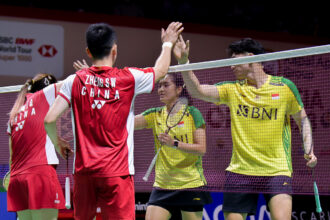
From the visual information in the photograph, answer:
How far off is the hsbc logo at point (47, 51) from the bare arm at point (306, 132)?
272 inches

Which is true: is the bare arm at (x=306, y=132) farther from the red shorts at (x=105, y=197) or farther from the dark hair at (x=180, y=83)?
the red shorts at (x=105, y=197)

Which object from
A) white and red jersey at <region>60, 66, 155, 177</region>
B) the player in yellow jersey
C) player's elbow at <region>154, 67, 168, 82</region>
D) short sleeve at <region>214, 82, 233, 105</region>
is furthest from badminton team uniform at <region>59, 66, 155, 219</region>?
the player in yellow jersey

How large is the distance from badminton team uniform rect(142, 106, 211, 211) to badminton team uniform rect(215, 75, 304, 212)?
1.78 feet

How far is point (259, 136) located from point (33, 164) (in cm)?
187

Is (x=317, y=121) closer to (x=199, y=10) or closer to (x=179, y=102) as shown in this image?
(x=179, y=102)

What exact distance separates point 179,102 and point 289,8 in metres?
9.28

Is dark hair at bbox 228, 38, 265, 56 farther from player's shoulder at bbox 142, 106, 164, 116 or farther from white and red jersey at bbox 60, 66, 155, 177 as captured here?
white and red jersey at bbox 60, 66, 155, 177

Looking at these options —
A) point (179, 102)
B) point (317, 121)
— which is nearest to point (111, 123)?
point (179, 102)

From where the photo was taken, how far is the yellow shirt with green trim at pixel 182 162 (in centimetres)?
514

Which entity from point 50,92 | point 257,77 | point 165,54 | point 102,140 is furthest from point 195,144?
point 102,140

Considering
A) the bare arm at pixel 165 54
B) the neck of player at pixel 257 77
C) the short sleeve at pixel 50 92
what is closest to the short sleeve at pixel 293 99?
the neck of player at pixel 257 77

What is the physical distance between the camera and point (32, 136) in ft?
15.1

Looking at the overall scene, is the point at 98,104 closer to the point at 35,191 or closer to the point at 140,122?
the point at 35,191

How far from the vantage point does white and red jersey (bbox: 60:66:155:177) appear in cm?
337
